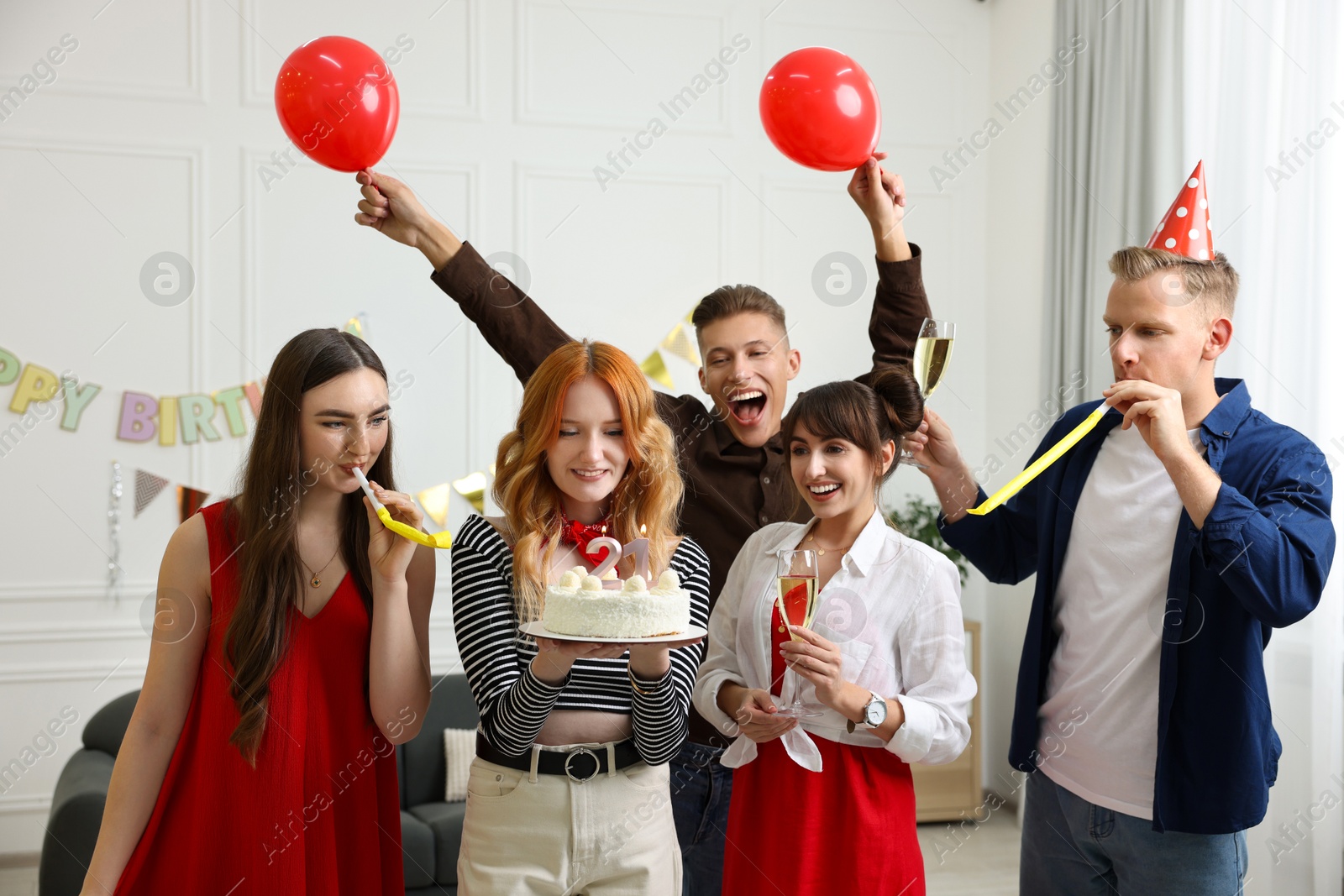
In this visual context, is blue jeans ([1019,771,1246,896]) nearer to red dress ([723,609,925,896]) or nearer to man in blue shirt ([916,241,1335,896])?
man in blue shirt ([916,241,1335,896])

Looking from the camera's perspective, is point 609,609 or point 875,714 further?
point 875,714

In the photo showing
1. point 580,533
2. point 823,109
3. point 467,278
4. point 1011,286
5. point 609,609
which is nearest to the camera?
point 609,609

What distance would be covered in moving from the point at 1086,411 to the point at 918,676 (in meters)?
0.70

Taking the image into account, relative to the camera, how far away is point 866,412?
1.94 meters

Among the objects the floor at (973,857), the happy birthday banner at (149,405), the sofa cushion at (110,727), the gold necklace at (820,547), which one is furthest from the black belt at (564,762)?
the floor at (973,857)

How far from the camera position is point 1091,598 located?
1932 millimetres

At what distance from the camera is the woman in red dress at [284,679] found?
1.71m

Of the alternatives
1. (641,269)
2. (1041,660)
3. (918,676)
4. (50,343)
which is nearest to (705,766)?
(918,676)

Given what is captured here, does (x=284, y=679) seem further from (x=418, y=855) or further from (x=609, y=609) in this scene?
(x=418, y=855)

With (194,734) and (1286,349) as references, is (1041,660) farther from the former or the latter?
(1286,349)

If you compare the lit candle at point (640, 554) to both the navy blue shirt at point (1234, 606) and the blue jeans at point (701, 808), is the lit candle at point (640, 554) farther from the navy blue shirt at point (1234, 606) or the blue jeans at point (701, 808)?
the navy blue shirt at point (1234, 606)

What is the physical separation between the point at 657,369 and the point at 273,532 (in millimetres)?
3292

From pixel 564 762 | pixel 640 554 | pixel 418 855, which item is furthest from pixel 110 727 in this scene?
pixel 640 554

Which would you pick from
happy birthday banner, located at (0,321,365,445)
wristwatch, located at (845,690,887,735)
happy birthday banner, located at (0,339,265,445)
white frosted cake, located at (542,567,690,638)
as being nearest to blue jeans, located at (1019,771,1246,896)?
wristwatch, located at (845,690,887,735)
